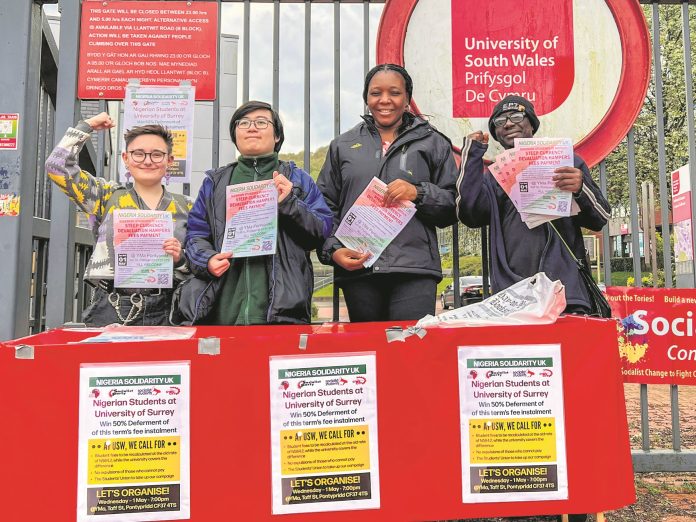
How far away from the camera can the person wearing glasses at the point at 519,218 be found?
8.38ft

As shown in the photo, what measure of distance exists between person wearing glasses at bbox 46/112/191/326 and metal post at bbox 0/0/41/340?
0.59m

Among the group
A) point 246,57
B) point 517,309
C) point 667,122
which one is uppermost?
point 667,122

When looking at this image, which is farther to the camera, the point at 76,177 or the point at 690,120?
the point at 690,120

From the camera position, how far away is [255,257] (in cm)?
251

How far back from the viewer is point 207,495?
175 centimetres

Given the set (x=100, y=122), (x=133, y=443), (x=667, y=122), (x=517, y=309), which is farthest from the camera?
(x=667, y=122)

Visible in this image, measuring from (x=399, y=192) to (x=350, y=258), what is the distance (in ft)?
1.24

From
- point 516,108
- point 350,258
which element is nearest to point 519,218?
point 516,108

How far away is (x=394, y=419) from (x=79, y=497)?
986 mm

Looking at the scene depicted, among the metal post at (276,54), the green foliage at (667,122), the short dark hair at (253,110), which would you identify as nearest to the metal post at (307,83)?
the metal post at (276,54)

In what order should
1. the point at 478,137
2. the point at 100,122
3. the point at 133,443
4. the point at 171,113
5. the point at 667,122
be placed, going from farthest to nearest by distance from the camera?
the point at 667,122
the point at 171,113
the point at 100,122
the point at 478,137
the point at 133,443

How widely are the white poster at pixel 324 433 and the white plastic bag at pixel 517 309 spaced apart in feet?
0.99

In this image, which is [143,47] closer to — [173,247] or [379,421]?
[173,247]

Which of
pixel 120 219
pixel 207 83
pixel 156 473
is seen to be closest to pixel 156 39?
pixel 207 83
